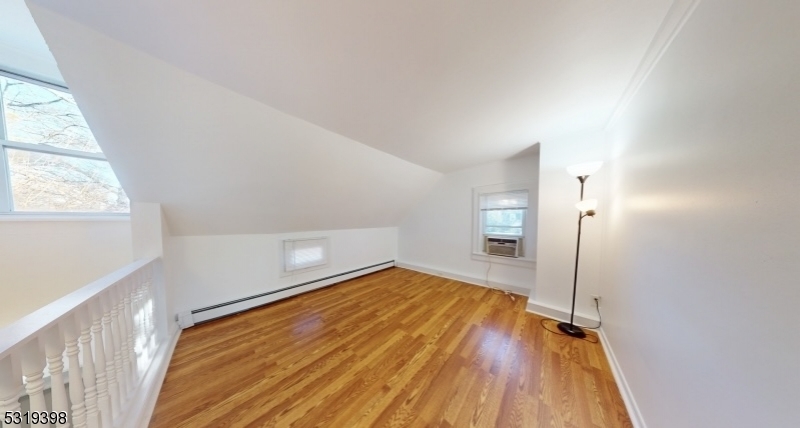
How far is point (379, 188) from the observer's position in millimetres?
2936

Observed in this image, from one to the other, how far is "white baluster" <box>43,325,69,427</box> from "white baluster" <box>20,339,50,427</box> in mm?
50

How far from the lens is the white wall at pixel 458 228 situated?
2.85m

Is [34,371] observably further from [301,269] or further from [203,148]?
[301,269]

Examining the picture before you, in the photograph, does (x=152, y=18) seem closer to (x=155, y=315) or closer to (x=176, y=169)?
(x=176, y=169)

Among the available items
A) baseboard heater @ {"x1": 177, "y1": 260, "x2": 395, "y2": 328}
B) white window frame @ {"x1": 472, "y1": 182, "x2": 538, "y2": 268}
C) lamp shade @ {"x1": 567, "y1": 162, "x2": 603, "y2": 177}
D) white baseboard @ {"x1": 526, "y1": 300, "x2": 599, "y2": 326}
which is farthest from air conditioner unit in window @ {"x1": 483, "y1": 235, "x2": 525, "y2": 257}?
baseboard heater @ {"x1": 177, "y1": 260, "x2": 395, "y2": 328}

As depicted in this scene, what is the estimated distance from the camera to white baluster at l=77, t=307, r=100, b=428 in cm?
89

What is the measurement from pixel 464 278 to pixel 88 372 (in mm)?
3398

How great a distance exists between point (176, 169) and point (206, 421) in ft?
5.41

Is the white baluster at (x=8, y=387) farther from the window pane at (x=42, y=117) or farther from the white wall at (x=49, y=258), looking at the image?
the window pane at (x=42, y=117)

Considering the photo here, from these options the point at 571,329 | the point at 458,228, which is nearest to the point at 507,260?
the point at 458,228

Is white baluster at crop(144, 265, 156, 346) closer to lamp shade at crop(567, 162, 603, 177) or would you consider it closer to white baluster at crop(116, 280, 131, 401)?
white baluster at crop(116, 280, 131, 401)

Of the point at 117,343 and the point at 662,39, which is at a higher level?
the point at 662,39

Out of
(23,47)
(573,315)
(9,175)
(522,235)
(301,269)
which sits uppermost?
(23,47)

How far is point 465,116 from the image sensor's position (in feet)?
5.54
